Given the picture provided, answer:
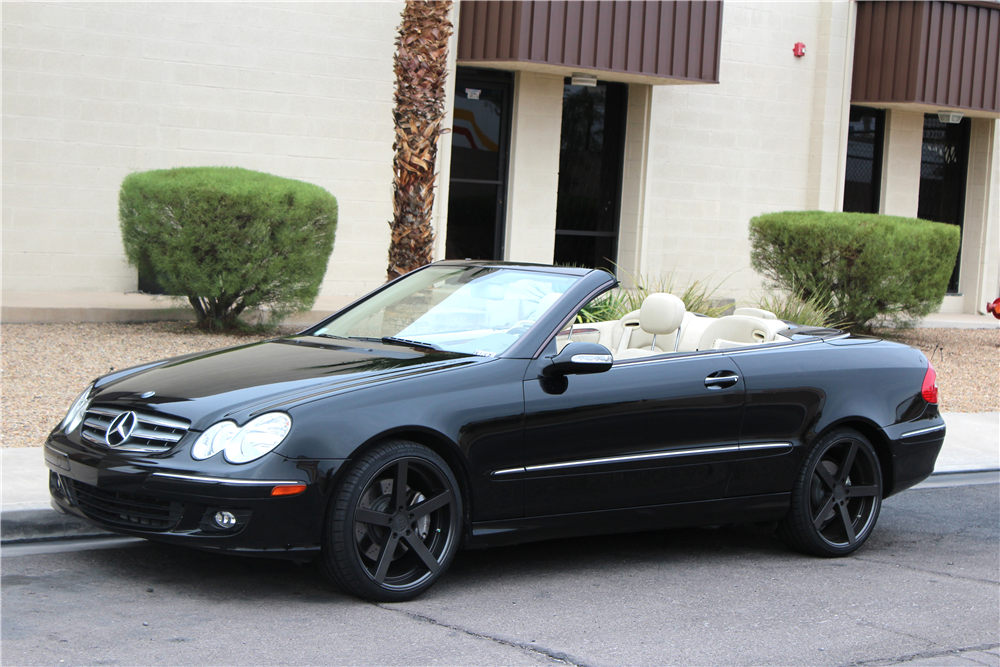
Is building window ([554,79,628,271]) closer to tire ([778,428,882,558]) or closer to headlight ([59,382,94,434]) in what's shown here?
tire ([778,428,882,558])

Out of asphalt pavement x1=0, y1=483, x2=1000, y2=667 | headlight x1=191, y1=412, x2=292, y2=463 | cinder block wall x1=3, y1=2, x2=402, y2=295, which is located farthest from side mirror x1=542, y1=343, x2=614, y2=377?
cinder block wall x1=3, y1=2, x2=402, y2=295

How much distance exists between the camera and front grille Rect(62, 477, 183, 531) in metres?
4.56

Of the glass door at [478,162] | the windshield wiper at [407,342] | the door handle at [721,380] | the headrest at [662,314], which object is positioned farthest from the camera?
the glass door at [478,162]

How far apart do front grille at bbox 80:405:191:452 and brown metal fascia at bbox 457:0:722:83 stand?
10.8 metres

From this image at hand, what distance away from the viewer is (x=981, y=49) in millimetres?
18219

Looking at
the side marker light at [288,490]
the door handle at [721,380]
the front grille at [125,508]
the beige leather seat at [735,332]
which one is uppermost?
the beige leather seat at [735,332]

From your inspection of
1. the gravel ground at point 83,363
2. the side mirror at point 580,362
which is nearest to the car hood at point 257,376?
the side mirror at point 580,362

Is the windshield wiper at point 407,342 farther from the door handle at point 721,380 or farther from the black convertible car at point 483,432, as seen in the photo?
the door handle at point 721,380

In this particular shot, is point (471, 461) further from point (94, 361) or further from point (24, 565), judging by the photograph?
point (94, 361)

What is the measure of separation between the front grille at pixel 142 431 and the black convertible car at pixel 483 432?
0.4 inches

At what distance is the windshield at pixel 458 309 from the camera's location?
5.50 m

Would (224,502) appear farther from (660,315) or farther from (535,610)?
(660,315)

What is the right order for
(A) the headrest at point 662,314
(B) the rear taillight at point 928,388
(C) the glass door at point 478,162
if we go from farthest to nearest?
(C) the glass door at point 478,162
(B) the rear taillight at point 928,388
(A) the headrest at point 662,314

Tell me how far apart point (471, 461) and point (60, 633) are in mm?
1778
